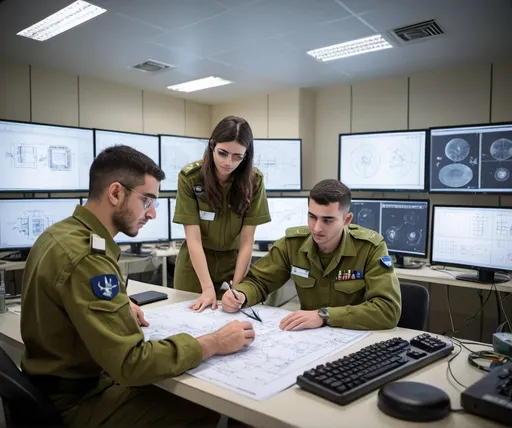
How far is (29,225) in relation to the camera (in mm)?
2996

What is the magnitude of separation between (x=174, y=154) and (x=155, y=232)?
1082 mm

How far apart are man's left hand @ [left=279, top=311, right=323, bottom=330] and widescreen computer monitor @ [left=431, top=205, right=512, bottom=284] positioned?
69.1 inches

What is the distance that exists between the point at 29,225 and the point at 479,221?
10.1ft

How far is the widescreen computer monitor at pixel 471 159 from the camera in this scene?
3.17 m

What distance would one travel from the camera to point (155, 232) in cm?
375

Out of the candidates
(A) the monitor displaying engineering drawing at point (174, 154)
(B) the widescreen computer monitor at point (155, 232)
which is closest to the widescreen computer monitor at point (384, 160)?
(A) the monitor displaying engineering drawing at point (174, 154)

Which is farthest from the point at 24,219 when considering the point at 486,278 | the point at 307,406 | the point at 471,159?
the point at 471,159

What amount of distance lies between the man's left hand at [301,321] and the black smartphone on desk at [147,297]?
27.1 inches

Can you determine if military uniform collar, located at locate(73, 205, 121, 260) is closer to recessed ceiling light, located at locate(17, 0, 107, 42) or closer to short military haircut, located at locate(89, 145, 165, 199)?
short military haircut, located at locate(89, 145, 165, 199)

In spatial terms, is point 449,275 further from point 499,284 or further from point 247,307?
point 247,307

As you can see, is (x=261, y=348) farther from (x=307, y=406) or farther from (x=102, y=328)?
(x=102, y=328)

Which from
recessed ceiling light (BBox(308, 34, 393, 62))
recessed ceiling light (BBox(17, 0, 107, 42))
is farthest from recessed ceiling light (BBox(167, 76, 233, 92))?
recessed ceiling light (BBox(17, 0, 107, 42))

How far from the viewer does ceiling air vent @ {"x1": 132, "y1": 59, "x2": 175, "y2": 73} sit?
3.72m

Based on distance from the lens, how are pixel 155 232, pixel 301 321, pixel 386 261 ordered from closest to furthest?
pixel 301 321 < pixel 386 261 < pixel 155 232
